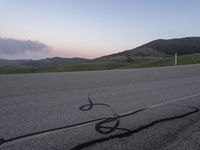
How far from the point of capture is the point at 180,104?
302 inches

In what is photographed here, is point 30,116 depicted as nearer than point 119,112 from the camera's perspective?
Yes

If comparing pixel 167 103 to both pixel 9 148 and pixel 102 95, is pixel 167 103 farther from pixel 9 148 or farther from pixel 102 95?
pixel 9 148

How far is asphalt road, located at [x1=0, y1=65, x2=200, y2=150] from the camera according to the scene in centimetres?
419

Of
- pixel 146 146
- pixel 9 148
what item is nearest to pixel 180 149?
pixel 146 146

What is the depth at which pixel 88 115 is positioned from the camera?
5.81 metres

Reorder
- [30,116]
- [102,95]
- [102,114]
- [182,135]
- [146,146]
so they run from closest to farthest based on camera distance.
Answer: [146,146] < [182,135] < [30,116] < [102,114] < [102,95]

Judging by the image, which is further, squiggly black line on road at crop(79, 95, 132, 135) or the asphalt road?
squiggly black line on road at crop(79, 95, 132, 135)

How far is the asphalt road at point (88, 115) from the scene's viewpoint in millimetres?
4188

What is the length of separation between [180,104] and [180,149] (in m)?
4.05

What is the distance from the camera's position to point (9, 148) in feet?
12.5

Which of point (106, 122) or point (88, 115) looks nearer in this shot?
point (106, 122)

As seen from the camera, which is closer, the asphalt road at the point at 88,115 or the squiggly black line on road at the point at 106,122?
the asphalt road at the point at 88,115

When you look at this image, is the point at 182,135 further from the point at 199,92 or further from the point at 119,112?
the point at 199,92

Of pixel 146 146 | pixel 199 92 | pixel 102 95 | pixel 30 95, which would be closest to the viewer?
pixel 146 146
